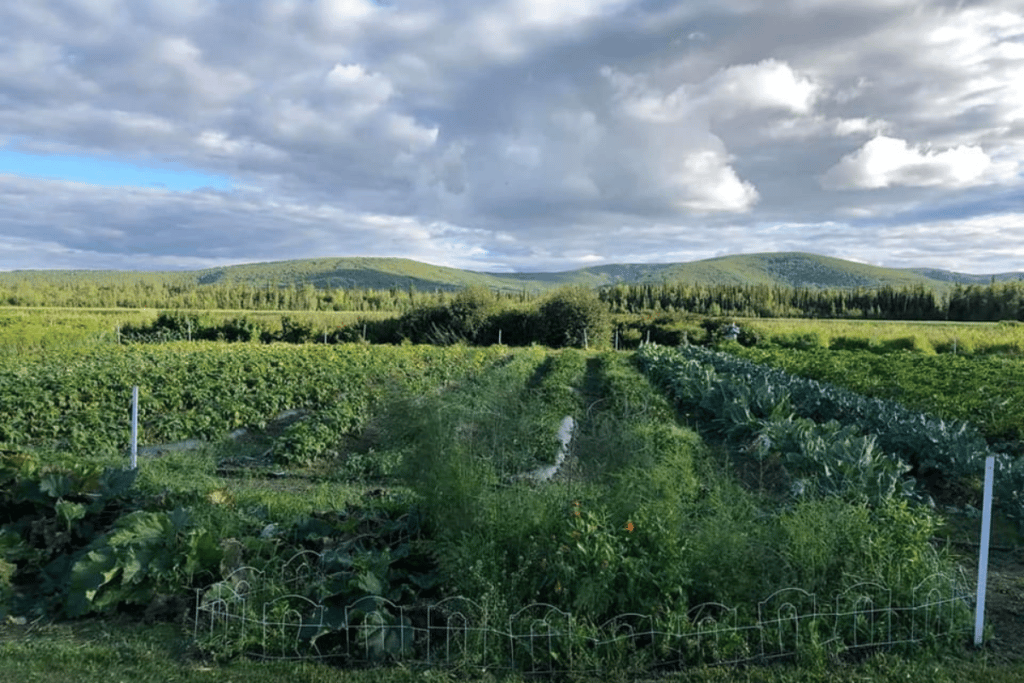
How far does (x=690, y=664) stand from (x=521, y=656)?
1092 mm

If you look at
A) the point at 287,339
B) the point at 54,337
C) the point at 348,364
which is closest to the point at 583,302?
the point at 287,339

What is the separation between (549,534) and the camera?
5160mm

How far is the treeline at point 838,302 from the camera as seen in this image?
75.2 metres

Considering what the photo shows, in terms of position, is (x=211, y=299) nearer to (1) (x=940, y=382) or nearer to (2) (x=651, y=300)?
(2) (x=651, y=300)

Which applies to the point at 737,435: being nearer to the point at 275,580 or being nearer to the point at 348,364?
the point at 275,580

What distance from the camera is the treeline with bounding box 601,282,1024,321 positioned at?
75188mm

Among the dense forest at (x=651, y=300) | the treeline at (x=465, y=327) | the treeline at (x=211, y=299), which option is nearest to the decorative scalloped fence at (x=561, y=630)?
the treeline at (x=465, y=327)

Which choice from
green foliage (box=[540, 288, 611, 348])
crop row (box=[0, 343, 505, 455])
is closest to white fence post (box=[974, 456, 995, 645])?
crop row (box=[0, 343, 505, 455])

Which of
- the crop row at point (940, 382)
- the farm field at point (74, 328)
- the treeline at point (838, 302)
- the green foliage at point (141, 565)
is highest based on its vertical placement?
the treeline at point (838, 302)

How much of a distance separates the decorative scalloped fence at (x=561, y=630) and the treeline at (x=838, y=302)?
70216 mm

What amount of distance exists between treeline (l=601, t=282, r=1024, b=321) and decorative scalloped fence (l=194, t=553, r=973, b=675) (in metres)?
70.2

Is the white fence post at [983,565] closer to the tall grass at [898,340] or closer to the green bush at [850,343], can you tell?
the tall grass at [898,340]

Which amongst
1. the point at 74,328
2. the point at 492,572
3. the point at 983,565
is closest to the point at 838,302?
the point at 74,328

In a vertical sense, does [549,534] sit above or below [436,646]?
above
